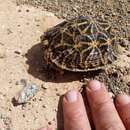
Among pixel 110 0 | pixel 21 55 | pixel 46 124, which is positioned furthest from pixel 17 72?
pixel 110 0

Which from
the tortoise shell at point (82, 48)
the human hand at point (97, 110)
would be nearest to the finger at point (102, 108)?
the human hand at point (97, 110)

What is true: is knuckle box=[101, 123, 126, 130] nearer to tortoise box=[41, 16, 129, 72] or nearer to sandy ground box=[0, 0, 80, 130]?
sandy ground box=[0, 0, 80, 130]

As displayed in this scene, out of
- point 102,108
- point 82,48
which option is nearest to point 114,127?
point 102,108

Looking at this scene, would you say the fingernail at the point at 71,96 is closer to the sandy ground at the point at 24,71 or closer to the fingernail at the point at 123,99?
the sandy ground at the point at 24,71

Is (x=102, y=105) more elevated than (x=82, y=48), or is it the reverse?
(x=82, y=48)

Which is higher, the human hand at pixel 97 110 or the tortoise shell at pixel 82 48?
the tortoise shell at pixel 82 48

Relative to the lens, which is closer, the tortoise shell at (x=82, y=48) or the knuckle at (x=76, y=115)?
the knuckle at (x=76, y=115)

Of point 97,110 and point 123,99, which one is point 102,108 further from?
point 123,99

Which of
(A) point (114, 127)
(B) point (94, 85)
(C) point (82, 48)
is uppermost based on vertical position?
(C) point (82, 48)
